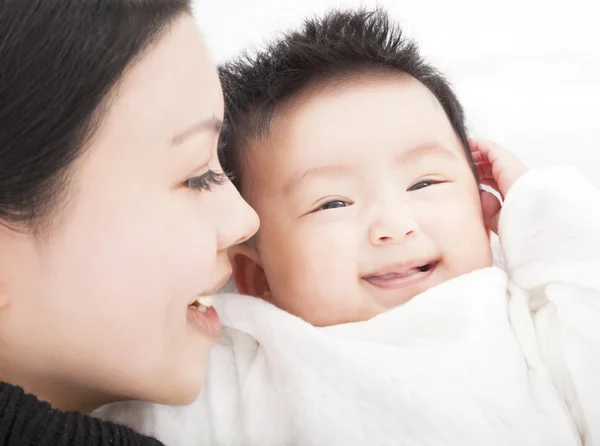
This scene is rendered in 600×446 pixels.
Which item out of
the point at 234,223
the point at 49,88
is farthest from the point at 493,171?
the point at 49,88

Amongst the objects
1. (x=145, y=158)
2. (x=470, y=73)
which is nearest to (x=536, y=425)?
(x=145, y=158)

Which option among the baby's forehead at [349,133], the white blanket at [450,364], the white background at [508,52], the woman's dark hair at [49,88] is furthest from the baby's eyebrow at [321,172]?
the white background at [508,52]

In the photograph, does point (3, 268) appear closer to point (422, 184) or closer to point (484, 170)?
point (422, 184)

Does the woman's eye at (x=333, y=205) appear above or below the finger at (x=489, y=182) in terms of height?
below

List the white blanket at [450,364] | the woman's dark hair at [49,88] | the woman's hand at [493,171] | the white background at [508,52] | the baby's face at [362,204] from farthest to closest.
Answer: the white background at [508,52]
the woman's hand at [493,171]
the baby's face at [362,204]
the white blanket at [450,364]
the woman's dark hair at [49,88]

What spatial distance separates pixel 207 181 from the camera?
97 centimetres

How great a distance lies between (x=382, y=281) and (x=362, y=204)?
0.47 feet

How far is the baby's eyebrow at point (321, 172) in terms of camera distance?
117 centimetres

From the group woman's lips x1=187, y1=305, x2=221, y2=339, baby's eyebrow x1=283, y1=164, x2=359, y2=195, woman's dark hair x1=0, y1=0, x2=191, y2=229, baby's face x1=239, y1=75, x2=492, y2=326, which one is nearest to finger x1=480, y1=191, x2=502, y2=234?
baby's face x1=239, y1=75, x2=492, y2=326

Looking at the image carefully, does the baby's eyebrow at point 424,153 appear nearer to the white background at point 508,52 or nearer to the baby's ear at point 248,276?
the baby's ear at point 248,276

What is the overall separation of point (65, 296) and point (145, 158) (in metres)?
0.21

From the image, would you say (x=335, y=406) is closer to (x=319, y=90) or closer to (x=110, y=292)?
(x=110, y=292)

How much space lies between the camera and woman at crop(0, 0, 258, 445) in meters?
0.76

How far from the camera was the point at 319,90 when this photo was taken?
1217mm
